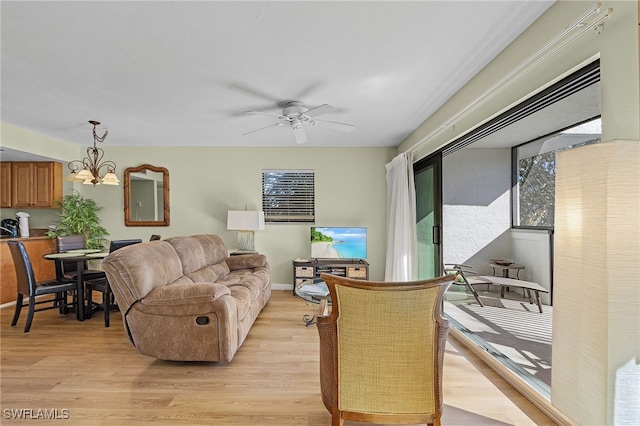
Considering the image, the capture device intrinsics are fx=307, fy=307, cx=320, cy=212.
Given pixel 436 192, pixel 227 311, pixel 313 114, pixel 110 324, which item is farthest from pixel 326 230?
pixel 110 324

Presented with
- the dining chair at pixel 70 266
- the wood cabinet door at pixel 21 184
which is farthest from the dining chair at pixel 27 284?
the wood cabinet door at pixel 21 184

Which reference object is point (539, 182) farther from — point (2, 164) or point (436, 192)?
point (2, 164)

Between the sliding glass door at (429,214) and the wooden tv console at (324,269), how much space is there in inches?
36.0

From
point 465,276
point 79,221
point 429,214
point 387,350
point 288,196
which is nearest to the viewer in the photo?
point 387,350

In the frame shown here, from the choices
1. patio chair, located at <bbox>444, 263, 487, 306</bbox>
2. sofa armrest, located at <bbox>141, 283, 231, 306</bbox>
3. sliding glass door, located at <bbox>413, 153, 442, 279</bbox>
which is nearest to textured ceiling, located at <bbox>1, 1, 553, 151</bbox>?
sliding glass door, located at <bbox>413, 153, 442, 279</bbox>

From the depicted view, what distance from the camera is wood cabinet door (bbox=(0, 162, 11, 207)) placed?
4.91 metres

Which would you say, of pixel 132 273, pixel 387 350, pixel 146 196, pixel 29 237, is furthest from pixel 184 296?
pixel 29 237

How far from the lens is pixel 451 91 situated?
2.95 meters

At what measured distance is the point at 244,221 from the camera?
15.9 ft

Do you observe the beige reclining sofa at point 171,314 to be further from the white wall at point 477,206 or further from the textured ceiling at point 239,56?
the white wall at point 477,206

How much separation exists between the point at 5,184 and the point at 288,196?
450cm

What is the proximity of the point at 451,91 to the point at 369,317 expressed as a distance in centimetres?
243

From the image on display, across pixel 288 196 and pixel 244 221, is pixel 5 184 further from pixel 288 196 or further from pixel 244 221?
pixel 288 196

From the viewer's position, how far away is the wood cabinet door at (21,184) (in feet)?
16.1
